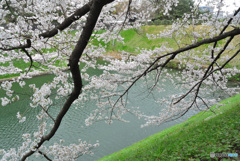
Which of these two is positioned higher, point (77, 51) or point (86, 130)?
point (86, 130)

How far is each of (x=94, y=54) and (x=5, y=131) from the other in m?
7.04

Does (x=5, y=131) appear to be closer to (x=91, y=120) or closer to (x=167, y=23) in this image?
(x=91, y=120)

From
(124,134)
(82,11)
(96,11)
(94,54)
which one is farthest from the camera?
(124,134)

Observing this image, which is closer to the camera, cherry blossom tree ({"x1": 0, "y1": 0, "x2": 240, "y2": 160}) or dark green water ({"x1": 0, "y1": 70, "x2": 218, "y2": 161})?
cherry blossom tree ({"x1": 0, "y1": 0, "x2": 240, "y2": 160})

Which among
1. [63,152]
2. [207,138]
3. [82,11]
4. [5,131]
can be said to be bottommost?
[207,138]

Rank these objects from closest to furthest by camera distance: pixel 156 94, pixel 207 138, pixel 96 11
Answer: pixel 96 11, pixel 207 138, pixel 156 94

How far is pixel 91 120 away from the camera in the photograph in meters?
6.48

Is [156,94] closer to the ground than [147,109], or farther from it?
farther from it

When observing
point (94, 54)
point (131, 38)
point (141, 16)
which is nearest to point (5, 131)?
point (94, 54)

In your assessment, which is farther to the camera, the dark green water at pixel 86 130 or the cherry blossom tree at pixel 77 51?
the dark green water at pixel 86 130

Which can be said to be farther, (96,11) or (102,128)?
(102,128)

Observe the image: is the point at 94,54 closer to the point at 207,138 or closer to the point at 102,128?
the point at 207,138

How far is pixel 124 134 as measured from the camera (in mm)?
8523

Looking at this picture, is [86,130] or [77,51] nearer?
[77,51]
